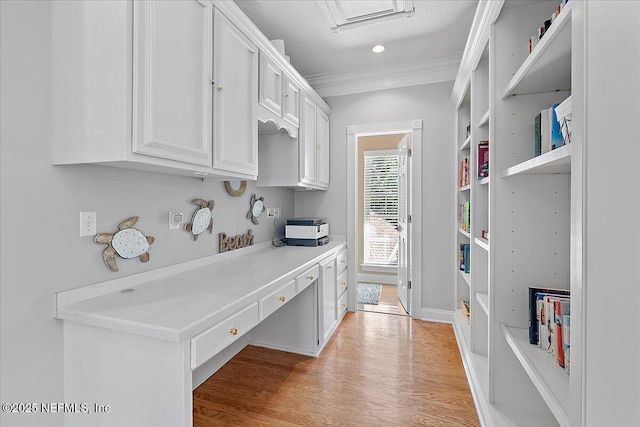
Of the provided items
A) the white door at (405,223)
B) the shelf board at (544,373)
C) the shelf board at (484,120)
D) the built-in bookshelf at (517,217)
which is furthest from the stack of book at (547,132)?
the white door at (405,223)

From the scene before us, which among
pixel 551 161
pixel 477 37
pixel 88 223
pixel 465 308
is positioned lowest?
pixel 465 308

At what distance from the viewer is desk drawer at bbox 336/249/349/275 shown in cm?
305

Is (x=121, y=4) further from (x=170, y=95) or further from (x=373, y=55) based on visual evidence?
(x=373, y=55)

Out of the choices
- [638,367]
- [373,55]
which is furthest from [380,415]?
[373,55]

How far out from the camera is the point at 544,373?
3.98 feet

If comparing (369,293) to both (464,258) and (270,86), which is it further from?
(270,86)

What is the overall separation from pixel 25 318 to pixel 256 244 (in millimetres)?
1632

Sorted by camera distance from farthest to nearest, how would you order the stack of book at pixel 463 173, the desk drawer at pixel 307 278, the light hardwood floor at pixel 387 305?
the light hardwood floor at pixel 387 305
the stack of book at pixel 463 173
the desk drawer at pixel 307 278

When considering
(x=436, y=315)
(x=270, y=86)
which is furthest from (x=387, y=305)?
(x=270, y=86)

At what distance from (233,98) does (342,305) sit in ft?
7.57

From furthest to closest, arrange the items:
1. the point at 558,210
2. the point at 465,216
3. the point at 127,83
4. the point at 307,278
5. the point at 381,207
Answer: the point at 381,207 → the point at 465,216 → the point at 307,278 → the point at 558,210 → the point at 127,83

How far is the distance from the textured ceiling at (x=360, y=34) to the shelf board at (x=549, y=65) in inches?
44.4

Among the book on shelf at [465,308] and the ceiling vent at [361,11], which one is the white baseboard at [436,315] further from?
the ceiling vent at [361,11]

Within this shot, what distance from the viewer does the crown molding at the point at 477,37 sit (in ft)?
5.20
